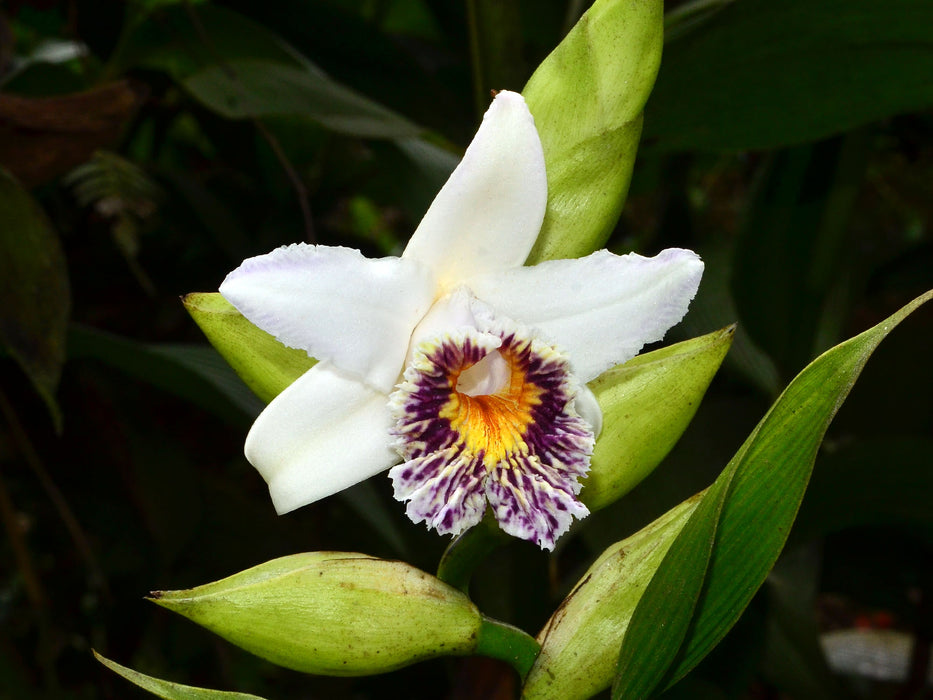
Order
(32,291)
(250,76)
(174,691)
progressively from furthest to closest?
1. (250,76)
2. (32,291)
3. (174,691)

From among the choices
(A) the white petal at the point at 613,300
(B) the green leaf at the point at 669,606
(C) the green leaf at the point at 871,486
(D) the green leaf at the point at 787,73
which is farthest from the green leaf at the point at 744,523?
(C) the green leaf at the point at 871,486

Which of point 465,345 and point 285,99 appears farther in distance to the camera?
point 285,99

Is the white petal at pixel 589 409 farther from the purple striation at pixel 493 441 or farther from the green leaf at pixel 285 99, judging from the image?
the green leaf at pixel 285 99

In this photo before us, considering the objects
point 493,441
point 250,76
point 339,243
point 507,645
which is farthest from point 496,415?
point 339,243

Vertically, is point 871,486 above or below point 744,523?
below

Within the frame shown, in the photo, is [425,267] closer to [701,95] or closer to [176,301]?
[701,95]

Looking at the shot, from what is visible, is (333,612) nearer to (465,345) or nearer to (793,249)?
(465,345)

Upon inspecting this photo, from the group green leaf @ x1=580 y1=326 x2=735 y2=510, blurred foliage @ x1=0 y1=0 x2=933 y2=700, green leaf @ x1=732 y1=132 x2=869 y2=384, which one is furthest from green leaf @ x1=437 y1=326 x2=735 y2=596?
green leaf @ x1=732 y1=132 x2=869 y2=384
